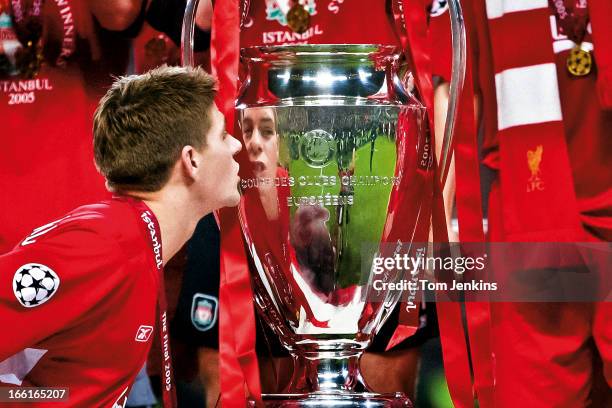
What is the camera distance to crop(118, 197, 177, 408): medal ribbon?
863 mm

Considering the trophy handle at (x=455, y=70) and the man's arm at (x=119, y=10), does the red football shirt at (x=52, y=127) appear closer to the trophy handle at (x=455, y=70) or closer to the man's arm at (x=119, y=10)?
the man's arm at (x=119, y=10)

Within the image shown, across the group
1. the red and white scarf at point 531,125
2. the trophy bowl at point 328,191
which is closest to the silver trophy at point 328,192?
the trophy bowl at point 328,191

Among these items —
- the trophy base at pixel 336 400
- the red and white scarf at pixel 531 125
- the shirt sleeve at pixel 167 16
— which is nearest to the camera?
the trophy base at pixel 336 400

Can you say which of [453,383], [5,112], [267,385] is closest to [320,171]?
[453,383]

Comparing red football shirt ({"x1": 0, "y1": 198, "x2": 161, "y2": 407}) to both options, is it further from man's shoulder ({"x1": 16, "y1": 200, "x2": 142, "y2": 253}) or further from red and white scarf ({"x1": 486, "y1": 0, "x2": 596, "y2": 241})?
red and white scarf ({"x1": 486, "y1": 0, "x2": 596, "y2": 241})

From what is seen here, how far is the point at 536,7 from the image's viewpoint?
57.0 inches

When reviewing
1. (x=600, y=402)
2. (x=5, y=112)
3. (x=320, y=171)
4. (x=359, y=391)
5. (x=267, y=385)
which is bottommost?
(x=600, y=402)

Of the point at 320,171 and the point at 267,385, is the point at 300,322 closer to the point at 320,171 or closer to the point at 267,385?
the point at 320,171

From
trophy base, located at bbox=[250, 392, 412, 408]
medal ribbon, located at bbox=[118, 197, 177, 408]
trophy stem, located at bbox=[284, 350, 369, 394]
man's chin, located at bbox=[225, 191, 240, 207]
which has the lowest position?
trophy base, located at bbox=[250, 392, 412, 408]

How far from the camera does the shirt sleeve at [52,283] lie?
32.1 inches

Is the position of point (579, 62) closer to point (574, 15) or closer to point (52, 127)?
point (574, 15)

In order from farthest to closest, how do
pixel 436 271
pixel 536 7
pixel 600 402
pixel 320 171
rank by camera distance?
pixel 600 402 → pixel 536 7 → pixel 436 271 → pixel 320 171

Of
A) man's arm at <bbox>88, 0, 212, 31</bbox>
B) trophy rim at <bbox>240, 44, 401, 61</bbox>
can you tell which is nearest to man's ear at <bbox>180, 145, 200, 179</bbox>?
trophy rim at <bbox>240, 44, 401, 61</bbox>

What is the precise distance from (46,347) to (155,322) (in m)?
0.10
